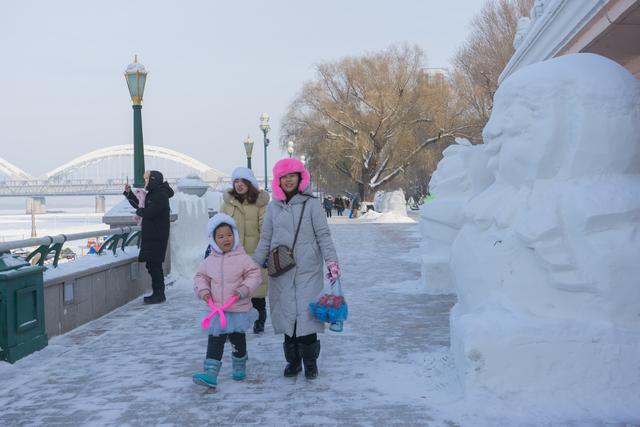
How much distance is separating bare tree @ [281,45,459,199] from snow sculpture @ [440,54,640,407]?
33186mm

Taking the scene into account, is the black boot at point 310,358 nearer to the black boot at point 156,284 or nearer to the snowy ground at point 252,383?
the snowy ground at point 252,383

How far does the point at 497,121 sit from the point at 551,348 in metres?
1.56

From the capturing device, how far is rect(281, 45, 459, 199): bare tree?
122 ft

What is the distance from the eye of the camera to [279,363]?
532cm

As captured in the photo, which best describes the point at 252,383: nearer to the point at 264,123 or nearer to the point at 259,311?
the point at 259,311

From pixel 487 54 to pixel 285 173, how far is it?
28269mm

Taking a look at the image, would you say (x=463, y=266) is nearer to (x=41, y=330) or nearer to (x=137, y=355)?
(x=137, y=355)

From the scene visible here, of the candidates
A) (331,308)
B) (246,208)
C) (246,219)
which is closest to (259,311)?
(246,219)

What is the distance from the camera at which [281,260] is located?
4.71 m

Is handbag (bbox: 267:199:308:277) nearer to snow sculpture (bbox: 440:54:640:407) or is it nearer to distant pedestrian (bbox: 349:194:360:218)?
snow sculpture (bbox: 440:54:640:407)

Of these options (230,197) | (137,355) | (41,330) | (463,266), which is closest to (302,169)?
(463,266)

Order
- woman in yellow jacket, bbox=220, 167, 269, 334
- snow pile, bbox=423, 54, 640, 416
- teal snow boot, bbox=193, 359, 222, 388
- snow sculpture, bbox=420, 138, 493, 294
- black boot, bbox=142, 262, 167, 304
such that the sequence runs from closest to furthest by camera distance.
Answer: snow pile, bbox=423, 54, 640, 416 < teal snow boot, bbox=193, 359, 222, 388 < woman in yellow jacket, bbox=220, 167, 269, 334 < black boot, bbox=142, 262, 167, 304 < snow sculpture, bbox=420, 138, 493, 294

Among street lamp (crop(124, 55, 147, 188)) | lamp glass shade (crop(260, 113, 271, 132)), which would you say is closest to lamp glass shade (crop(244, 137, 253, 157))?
lamp glass shade (crop(260, 113, 271, 132))

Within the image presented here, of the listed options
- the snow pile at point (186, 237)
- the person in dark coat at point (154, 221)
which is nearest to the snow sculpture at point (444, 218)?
the person in dark coat at point (154, 221)
